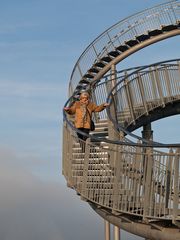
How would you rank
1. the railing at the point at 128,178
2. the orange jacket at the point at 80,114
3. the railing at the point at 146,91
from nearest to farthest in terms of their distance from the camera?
1. the railing at the point at 128,178
2. the orange jacket at the point at 80,114
3. the railing at the point at 146,91

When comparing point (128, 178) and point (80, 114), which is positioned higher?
point (80, 114)

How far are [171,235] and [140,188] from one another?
1.27 meters

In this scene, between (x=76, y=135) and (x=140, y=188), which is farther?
(x=76, y=135)

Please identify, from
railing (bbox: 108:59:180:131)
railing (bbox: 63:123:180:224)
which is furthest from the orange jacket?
railing (bbox: 108:59:180:131)

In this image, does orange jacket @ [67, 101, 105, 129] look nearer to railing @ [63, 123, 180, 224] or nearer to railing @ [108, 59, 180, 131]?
railing @ [63, 123, 180, 224]

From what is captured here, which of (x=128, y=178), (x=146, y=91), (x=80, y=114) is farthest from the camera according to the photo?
(x=146, y=91)

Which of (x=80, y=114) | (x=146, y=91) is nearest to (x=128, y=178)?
(x=80, y=114)

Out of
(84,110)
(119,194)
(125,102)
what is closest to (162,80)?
(125,102)

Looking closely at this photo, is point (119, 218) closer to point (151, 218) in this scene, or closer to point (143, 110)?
point (151, 218)

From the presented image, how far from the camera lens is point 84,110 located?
43.8 feet

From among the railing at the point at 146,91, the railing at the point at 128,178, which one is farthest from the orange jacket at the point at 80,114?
the railing at the point at 146,91

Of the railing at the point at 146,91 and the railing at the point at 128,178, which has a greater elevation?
the railing at the point at 146,91

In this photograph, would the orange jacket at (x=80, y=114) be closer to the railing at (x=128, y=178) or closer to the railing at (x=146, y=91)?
the railing at (x=128, y=178)

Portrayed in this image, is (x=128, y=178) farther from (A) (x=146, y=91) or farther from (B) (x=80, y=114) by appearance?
(A) (x=146, y=91)
